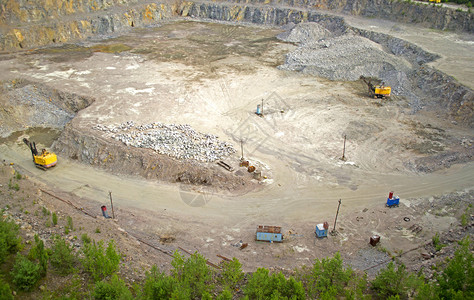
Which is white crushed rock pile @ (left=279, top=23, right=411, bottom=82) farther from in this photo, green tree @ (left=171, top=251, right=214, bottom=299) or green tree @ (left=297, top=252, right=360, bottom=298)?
green tree @ (left=171, top=251, right=214, bottom=299)

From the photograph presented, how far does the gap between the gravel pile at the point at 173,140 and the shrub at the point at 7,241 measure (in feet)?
32.7

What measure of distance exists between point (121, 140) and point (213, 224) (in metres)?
8.96

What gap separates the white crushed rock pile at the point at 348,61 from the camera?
108 feet

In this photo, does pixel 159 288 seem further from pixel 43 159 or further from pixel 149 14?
pixel 149 14

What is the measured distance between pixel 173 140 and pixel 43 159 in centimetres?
752

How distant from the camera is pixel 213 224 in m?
17.1

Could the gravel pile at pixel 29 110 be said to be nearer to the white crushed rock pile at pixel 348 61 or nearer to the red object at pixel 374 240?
the white crushed rock pile at pixel 348 61

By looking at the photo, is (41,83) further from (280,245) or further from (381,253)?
(381,253)

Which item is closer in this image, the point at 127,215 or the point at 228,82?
the point at 127,215

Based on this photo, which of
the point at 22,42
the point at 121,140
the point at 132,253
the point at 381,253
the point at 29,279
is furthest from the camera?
the point at 22,42

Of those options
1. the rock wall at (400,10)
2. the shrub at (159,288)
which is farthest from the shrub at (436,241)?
the rock wall at (400,10)

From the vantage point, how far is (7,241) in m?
11.7

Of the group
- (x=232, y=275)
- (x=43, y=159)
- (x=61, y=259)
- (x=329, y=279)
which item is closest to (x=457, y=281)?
(x=329, y=279)

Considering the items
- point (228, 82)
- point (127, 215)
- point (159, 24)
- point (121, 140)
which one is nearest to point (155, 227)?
point (127, 215)
